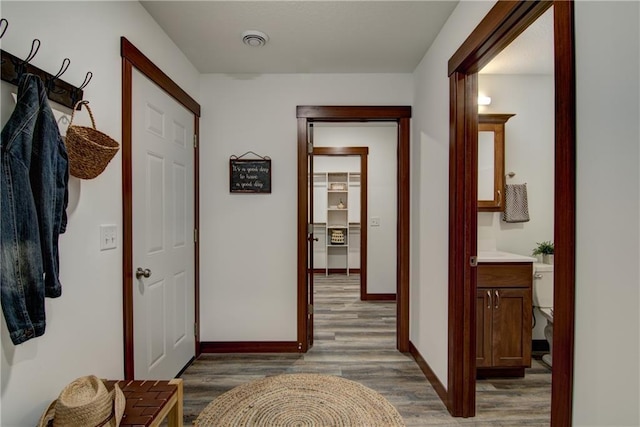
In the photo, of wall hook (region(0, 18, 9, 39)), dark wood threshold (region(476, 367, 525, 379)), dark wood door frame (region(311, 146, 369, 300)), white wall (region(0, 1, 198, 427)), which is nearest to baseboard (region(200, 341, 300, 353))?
white wall (region(0, 1, 198, 427))

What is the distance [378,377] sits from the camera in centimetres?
242

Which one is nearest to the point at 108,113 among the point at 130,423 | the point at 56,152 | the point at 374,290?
the point at 56,152

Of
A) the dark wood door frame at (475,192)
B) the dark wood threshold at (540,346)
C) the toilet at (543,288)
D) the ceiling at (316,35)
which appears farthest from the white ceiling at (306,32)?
the dark wood threshold at (540,346)

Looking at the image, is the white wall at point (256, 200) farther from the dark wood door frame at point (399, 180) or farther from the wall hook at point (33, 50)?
the wall hook at point (33, 50)

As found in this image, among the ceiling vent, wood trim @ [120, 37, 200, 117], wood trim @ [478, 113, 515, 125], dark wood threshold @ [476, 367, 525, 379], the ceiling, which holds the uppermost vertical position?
the ceiling

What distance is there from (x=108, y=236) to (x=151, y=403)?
31.7 inches

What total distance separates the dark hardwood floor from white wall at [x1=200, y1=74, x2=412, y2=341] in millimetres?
294

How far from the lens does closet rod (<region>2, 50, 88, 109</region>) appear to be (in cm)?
104

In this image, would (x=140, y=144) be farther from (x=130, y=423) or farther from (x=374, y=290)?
(x=374, y=290)

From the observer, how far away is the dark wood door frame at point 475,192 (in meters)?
1.04

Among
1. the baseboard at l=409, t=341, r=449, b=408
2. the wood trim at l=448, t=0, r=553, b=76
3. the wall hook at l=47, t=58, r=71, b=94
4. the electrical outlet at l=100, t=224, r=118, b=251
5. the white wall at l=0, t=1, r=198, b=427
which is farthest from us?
the baseboard at l=409, t=341, r=449, b=408

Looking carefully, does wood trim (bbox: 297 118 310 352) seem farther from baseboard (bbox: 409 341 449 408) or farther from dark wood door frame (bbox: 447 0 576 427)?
dark wood door frame (bbox: 447 0 576 427)

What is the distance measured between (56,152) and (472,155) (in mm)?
2007

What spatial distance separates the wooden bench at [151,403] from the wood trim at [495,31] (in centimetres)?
215
